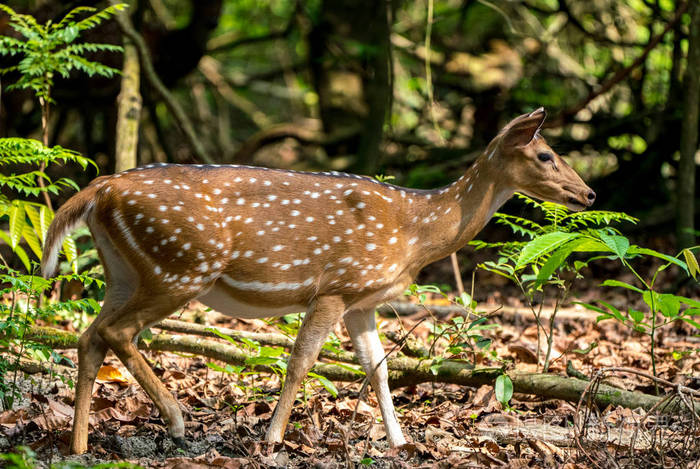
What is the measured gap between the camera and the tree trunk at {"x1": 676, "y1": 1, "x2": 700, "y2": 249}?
8062mm

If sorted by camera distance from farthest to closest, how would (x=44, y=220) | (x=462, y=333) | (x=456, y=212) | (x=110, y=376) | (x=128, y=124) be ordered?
(x=128, y=124), (x=110, y=376), (x=462, y=333), (x=44, y=220), (x=456, y=212)

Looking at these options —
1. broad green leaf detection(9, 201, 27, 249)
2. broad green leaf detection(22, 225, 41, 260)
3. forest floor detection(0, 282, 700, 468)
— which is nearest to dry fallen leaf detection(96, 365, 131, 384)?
forest floor detection(0, 282, 700, 468)

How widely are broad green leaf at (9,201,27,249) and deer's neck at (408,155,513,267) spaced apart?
2462 millimetres

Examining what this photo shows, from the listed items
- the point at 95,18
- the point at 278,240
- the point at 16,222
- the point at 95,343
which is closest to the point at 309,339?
the point at 278,240

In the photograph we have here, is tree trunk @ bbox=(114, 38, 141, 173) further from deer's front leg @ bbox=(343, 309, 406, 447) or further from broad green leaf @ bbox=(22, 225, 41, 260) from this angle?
deer's front leg @ bbox=(343, 309, 406, 447)

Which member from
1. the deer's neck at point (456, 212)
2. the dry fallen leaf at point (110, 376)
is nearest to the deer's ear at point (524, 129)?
the deer's neck at point (456, 212)

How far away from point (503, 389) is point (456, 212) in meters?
1.26

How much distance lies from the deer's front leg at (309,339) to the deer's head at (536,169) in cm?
139

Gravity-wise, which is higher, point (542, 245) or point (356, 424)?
point (542, 245)

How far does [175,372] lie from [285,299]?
71.0 inches

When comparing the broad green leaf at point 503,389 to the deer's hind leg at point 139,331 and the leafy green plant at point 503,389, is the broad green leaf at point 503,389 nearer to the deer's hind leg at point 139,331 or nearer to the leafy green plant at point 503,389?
the leafy green plant at point 503,389

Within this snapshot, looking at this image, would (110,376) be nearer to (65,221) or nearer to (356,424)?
(65,221)

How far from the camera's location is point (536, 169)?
499 centimetres

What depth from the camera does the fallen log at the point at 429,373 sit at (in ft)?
17.6
